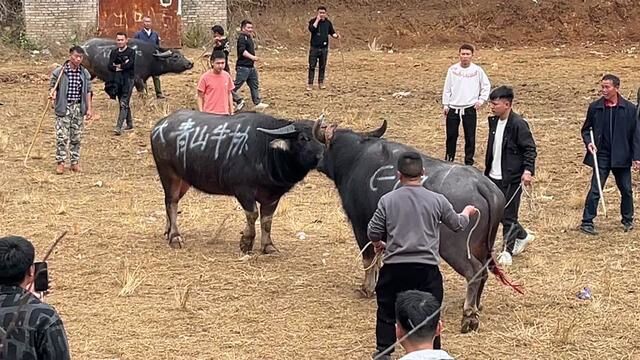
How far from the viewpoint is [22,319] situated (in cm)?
538

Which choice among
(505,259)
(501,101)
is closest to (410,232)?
(501,101)

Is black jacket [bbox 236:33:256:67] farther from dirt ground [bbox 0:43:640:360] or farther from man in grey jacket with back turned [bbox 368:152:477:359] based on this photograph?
man in grey jacket with back turned [bbox 368:152:477:359]

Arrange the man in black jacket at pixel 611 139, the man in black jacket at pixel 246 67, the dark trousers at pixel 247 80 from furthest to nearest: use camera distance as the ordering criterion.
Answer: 1. the dark trousers at pixel 247 80
2. the man in black jacket at pixel 246 67
3. the man in black jacket at pixel 611 139

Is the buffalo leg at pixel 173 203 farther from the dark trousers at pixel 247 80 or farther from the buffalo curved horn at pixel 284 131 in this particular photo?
the dark trousers at pixel 247 80

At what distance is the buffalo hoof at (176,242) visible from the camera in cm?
1196

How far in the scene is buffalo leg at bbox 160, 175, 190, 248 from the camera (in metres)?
12.0

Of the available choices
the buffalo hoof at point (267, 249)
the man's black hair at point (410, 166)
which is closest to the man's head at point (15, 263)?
the man's black hair at point (410, 166)

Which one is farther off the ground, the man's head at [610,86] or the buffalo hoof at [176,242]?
the man's head at [610,86]

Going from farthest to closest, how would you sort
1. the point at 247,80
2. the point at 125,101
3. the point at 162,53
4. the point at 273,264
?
the point at 162,53, the point at 247,80, the point at 125,101, the point at 273,264

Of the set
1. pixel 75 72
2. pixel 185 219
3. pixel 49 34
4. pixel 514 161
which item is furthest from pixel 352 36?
pixel 514 161

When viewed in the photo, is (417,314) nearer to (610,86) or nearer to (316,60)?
(610,86)

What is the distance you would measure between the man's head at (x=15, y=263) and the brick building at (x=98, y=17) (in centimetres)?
2387

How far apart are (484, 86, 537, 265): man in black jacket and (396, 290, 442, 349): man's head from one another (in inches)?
221

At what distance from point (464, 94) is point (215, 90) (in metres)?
3.50
